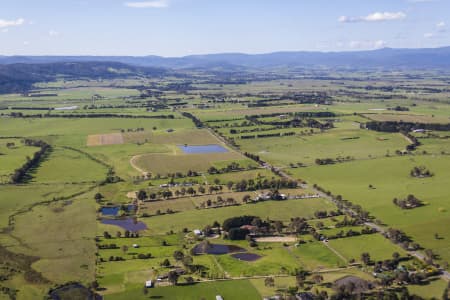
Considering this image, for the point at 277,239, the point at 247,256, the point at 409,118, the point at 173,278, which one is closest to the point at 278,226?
the point at 277,239

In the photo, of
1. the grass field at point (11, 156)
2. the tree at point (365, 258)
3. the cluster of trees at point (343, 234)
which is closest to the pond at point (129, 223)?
the cluster of trees at point (343, 234)

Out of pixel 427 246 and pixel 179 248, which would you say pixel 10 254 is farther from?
pixel 427 246

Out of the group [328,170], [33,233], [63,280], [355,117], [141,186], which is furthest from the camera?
[355,117]

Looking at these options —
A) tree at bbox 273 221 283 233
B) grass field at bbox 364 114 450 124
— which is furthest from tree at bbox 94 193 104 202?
grass field at bbox 364 114 450 124

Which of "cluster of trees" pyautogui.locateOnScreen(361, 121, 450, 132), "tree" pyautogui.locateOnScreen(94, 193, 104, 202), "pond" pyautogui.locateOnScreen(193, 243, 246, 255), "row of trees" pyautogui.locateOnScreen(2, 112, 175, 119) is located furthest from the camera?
"row of trees" pyautogui.locateOnScreen(2, 112, 175, 119)

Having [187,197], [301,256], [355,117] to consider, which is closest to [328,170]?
[187,197]

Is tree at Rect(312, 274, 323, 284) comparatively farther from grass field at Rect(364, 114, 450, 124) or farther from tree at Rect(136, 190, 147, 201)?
grass field at Rect(364, 114, 450, 124)

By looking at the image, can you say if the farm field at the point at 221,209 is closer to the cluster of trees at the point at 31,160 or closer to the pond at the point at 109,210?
the pond at the point at 109,210
